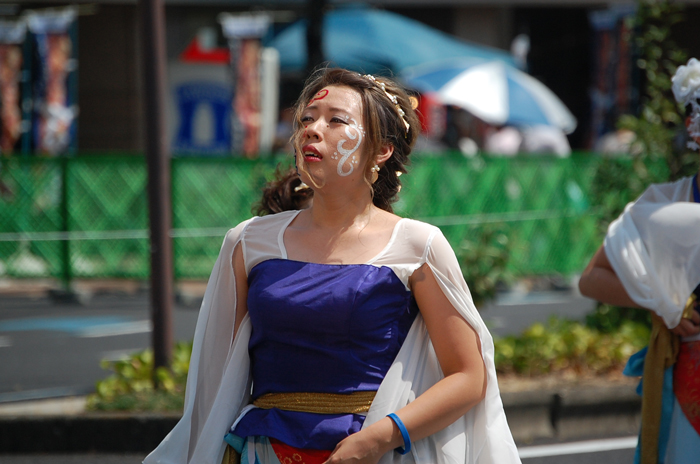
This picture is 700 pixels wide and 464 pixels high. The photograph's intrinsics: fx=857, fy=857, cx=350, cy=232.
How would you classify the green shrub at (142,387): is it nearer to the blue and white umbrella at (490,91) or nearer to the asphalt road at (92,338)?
the asphalt road at (92,338)

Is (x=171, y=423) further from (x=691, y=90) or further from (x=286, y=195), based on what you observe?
(x=691, y=90)

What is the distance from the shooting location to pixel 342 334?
7.18 ft

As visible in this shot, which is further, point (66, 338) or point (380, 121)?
point (66, 338)

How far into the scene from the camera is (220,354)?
8.00 feet

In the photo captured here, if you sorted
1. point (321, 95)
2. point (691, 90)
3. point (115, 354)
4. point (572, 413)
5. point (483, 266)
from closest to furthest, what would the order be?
point (321, 95) < point (691, 90) < point (572, 413) < point (483, 266) < point (115, 354)

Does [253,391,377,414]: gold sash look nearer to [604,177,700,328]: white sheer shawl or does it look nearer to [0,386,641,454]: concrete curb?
[604,177,700,328]: white sheer shawl

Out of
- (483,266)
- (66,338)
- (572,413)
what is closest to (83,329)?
(66,338)

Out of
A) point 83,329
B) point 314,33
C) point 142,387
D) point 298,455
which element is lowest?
point 83,329

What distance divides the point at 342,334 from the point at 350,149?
19.7 inches

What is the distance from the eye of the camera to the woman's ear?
241 cm

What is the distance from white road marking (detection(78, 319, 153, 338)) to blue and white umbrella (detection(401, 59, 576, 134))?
20.2 feet

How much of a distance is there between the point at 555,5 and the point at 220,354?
17.6 m

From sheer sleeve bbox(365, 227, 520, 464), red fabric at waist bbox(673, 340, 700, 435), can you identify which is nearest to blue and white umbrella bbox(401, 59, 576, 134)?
red fabric at waist bbox(673, 340, 700, 435)

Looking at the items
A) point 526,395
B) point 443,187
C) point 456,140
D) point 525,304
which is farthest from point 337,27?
point 526,395
